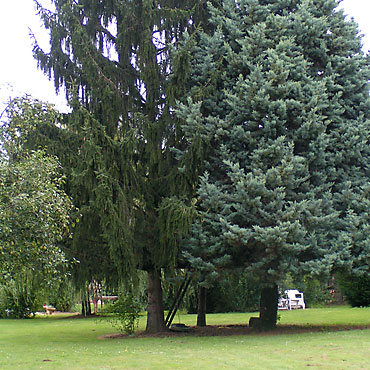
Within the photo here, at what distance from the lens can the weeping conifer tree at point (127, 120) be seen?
14555 mm

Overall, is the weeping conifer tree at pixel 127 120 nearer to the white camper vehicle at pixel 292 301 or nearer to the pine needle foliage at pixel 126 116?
the pine needle foliage at pixel 126 116

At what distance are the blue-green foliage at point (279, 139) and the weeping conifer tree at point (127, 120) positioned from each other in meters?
0.87

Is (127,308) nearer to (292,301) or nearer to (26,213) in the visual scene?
(26,213)

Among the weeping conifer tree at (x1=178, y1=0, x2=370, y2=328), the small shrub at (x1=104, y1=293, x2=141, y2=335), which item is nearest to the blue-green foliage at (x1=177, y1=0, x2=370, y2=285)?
the weeping conifer tree at (x1=178, y1=0, x2=370, y2=328)

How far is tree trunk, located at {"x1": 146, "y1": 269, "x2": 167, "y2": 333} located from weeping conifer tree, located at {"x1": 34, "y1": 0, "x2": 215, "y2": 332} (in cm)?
3

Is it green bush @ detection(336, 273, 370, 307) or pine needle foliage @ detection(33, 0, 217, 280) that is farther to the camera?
green bush @ detection(336, 273, 370, 307)

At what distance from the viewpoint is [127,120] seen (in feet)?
53.7

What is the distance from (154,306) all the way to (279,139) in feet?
22.2

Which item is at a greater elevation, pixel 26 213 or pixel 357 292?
pixel 26 213

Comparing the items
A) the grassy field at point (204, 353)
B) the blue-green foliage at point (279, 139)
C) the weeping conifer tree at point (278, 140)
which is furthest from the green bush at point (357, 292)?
the blue-green foliage at point (279, 139)

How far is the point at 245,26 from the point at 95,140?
6.09 m

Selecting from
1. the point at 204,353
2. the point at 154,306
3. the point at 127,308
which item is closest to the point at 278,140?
the point at 204,353

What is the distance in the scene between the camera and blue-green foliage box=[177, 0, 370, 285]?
567 inches

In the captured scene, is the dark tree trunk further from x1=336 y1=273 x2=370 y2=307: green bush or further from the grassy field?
x1=336 y1=273 x2=370 y2=307: green bush
